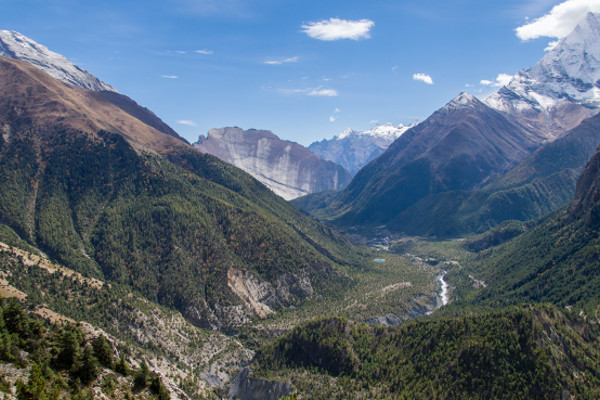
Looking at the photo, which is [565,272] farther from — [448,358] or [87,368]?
[87,368]

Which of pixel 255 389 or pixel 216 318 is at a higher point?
pixel 216 318

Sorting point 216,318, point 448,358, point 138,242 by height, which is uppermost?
point 138,242

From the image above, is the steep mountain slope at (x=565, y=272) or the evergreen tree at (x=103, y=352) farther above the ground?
the steep mountain slope at (x=565, y=272)

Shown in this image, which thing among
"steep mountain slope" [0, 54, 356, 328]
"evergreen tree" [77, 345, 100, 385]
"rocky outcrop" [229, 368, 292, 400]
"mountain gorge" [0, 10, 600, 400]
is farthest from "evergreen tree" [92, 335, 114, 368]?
"steep mountain slope" [0, 54, 356, 328]

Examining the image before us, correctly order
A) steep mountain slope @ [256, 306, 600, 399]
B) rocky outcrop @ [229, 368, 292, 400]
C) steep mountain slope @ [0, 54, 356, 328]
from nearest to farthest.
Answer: steep mountain slope @ [256, 306, 600, 399]
rocky outcrop @ [229, 368, 292, 400]
steep mountain slope @ [0, 54, 356, 328]

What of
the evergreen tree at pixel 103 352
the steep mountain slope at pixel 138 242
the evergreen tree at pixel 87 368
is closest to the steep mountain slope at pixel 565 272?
the steep mountain slope at pixel 138 242

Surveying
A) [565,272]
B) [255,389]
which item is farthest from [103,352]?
[565,272]

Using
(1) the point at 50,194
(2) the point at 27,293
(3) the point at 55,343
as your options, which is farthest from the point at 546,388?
(1) the point at 50,194

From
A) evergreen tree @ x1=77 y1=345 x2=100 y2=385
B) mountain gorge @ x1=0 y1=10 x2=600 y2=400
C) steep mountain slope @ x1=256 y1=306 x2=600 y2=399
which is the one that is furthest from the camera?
steep mountain slope @ x1=256 y1=306 x2=600 y2=399

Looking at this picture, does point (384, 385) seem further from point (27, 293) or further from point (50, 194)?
point (50, 194)

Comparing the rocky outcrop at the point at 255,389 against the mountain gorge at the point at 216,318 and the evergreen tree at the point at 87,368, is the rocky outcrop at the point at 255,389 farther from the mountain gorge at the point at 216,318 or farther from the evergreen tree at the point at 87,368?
the evergreen tree at the point at 87,368

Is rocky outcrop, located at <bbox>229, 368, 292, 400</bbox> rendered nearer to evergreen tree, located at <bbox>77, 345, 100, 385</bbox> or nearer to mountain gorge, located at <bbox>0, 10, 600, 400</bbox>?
mountain gorge, located at <bbox>0, 10, 600, 400</bbox>

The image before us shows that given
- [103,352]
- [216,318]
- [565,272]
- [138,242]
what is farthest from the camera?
[138,242]
